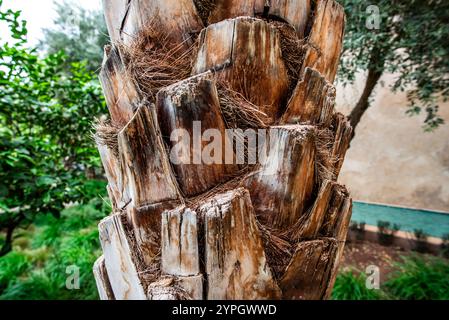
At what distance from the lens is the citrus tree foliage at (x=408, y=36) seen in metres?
2.56

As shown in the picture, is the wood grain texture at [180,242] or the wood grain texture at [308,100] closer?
the wood grain texture at [180,242]

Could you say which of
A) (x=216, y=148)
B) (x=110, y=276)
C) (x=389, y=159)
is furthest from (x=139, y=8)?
(x=389, y=159)

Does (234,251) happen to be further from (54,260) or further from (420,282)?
(54,260)

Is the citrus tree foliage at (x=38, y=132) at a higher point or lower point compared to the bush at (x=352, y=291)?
higher

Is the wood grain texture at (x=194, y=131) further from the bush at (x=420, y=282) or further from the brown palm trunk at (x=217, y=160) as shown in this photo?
the bush at (x=420, y=282)

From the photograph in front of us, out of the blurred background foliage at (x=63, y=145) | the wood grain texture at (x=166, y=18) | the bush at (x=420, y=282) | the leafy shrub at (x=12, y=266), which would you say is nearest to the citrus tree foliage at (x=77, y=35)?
the blurred background foliage at (x=63, y=145)

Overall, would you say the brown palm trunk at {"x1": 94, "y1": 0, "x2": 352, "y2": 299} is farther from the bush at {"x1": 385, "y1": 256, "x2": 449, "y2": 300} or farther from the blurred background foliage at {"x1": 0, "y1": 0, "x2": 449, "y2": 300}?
the bush at {"x1": 385, "y1": 256, "x2": 449, "y2": 300}

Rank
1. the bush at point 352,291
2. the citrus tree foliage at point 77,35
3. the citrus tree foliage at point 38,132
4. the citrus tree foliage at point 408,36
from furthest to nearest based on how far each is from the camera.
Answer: the citrus tree foliage at point 77,35, the bush at point 352,291, the citrus tree foliage at point 408,36, the citrus tree foliage at point 38,132

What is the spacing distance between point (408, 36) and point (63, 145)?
12.4ft

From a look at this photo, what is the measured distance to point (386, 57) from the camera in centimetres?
316

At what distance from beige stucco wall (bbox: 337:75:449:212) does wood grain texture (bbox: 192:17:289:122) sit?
493cm

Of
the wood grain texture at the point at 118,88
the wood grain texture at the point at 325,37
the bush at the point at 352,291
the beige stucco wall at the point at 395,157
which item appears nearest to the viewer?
the wood grain texture at the point at 118,88
